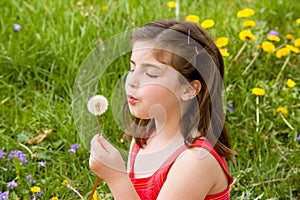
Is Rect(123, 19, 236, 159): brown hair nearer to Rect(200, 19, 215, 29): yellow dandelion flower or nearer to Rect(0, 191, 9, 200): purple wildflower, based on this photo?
Rect(0, 191, 9, 200): purple wildflower

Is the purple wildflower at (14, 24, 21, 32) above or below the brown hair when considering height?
below

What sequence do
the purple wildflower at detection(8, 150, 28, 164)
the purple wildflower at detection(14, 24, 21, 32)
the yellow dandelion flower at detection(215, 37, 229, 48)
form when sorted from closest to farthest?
the purple wildflower at detection(8, 150, 28, 164)
the yellow dandelion flower at detection(215, 37, 229, 48)
the purple wildflower at detection(14, 24, 21, 32)

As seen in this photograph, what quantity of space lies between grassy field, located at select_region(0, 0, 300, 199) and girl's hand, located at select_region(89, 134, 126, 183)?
1.59 ft

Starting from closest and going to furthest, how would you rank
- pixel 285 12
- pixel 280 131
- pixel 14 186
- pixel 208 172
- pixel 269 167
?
pixel 208 172 → pixel 14 186 → pixel 269 167 → pixel 280 131 → pixel 285 12

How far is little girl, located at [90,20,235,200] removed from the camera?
1.50m

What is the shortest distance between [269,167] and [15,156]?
0.88 meters

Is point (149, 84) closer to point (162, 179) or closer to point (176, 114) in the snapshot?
point (176, 114)

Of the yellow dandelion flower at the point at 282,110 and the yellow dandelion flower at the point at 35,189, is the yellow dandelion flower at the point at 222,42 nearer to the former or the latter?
the yellow dandelion flower at the point at 282,110

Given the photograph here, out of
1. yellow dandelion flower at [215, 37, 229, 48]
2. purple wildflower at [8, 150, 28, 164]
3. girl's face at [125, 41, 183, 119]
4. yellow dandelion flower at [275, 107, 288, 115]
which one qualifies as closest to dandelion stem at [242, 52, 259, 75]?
yellow dandelion flower at [215, 37, 229, 48]

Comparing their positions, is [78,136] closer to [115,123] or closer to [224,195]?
[115,123]

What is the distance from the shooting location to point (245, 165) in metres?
2.22

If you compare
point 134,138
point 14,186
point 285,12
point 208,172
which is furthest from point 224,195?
point 285,12

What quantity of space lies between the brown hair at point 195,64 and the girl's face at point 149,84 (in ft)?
0.07

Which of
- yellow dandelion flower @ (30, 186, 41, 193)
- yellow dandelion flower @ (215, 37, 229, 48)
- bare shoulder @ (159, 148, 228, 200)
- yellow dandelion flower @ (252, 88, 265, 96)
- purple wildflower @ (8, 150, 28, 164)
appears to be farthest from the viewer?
yellow dandelion flower @ (215, 37, 229, 48)
